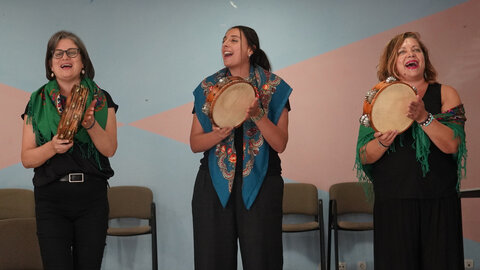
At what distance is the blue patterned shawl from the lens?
116 inches

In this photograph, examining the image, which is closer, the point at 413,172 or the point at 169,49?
the point at 413,172

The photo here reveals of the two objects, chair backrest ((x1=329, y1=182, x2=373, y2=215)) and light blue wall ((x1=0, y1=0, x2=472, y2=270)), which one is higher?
light blue wall ((x1=0, y1=0, x2=472, y2=270))

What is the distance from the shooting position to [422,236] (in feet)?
9.36

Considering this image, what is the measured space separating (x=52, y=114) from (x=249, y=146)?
1.01m

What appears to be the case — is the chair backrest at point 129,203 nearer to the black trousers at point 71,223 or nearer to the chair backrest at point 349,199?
the chair backrest at point 349,199

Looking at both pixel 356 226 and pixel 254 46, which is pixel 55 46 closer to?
pixel 254 46

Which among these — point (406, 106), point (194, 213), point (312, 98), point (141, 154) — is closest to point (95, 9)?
point (141, 154)

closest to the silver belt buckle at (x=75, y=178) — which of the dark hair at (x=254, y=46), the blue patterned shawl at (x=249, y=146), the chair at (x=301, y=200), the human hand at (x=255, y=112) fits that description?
the blue patterned shawl at (x=249, y=146)

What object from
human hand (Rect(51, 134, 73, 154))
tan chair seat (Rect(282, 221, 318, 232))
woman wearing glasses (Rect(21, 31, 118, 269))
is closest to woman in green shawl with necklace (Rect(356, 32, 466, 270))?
woman wearing glasses (Rect(21, 31, 118, 269))

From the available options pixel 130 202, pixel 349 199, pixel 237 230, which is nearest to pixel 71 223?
pixel 237 230

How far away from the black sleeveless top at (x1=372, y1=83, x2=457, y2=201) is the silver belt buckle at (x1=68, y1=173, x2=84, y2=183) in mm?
1503

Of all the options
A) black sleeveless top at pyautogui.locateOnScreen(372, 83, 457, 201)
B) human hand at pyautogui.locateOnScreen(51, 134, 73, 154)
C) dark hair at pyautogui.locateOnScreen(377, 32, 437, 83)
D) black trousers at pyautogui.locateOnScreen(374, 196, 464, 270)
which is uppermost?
dark hair at pyautogui.locateOnScreen(377, 32, 437, 83)

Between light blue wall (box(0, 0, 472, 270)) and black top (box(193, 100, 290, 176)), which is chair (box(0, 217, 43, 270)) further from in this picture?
light blue wall (box(0, 0, 472, 270))

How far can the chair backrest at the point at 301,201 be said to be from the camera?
5.48 meters
